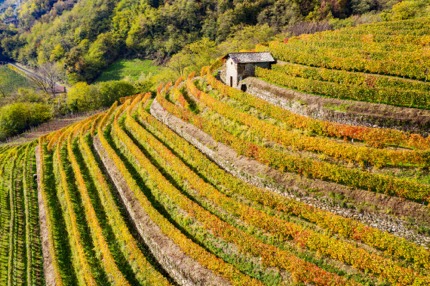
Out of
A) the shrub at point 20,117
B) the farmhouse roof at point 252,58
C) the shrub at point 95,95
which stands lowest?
the shrub at point 20,117

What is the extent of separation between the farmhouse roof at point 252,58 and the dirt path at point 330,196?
13.4 m

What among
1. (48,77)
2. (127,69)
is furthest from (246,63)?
(48,77)

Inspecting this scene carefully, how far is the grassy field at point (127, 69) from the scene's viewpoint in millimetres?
113562

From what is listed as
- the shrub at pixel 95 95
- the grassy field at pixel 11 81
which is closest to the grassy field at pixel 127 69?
the shrub at pixel 95 95

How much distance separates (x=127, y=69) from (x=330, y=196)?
110208mm

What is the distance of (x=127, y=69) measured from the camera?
387 ft

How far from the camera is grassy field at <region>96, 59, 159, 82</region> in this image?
113562 millimetres

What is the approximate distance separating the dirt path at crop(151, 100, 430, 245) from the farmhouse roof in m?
13.4

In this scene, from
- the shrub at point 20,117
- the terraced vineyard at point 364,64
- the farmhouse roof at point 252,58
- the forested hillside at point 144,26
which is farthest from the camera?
the forested hillside at point 144,26

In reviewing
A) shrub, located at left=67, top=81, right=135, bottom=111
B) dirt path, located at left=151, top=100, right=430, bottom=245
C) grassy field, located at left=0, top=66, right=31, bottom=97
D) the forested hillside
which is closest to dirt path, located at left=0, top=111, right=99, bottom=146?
shrub, located at left=67, top=81, right=135, bottom=111

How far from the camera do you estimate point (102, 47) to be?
124 metres

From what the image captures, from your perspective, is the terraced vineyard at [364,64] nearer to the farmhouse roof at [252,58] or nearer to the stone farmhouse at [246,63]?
the stone farmhouse at [246,63]

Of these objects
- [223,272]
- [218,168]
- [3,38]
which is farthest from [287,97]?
[3,38]

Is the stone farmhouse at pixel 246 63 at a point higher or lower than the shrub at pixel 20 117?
higher
